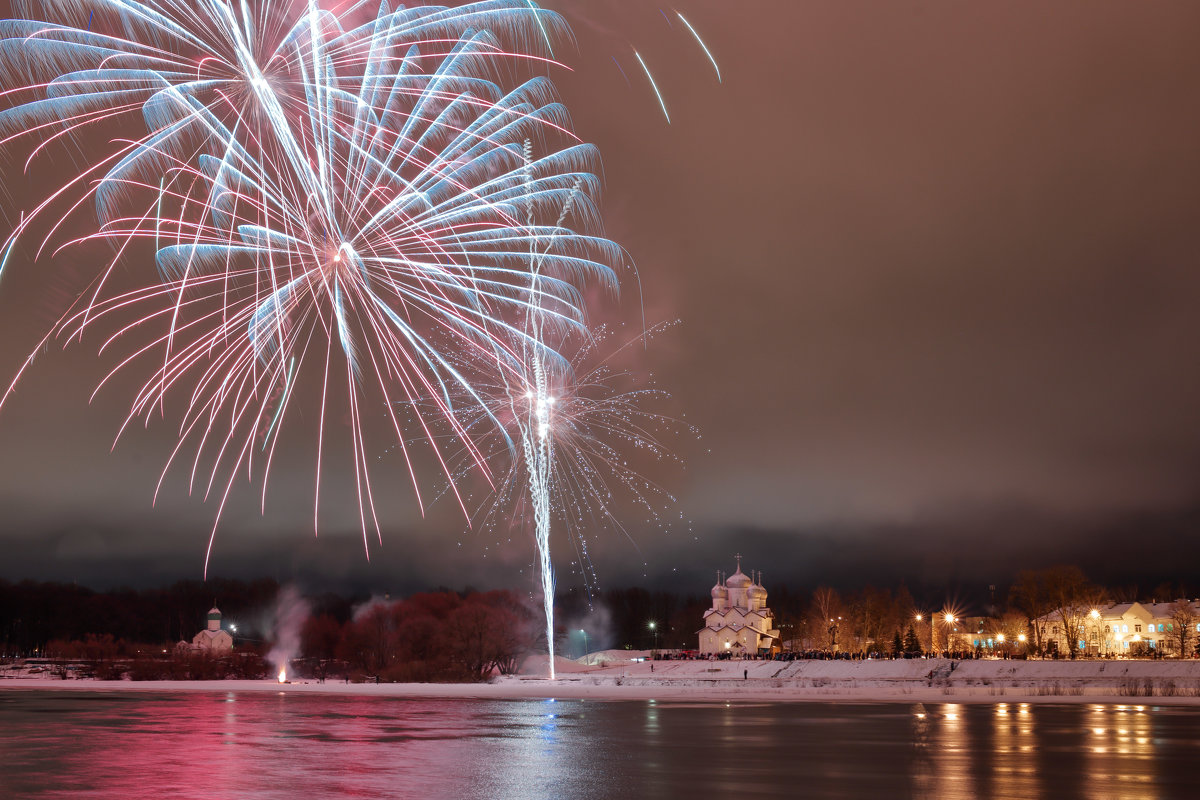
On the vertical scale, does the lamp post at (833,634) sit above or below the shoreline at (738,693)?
below

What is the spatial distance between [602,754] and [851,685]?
134 ft

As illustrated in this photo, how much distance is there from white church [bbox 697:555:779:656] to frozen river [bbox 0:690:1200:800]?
246ft

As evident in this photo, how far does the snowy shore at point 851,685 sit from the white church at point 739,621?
111 feet

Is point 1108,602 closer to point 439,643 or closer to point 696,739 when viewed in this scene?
point 439,643

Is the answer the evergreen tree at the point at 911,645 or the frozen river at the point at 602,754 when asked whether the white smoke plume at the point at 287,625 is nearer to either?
the evergreen tree at the point at 911,645

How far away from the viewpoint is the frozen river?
15867mm

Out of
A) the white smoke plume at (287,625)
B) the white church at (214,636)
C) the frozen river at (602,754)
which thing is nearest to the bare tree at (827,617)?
the white smoke plume at (287,625)

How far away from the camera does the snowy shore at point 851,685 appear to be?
47.1 m

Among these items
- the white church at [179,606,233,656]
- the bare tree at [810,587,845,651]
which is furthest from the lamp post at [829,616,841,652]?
the white church at [179,606,233,656]

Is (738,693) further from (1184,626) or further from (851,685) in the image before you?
(1184,626)

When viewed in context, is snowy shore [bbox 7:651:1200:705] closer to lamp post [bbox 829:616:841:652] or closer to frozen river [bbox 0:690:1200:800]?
frozen river [bbox 0:690:1200:800]

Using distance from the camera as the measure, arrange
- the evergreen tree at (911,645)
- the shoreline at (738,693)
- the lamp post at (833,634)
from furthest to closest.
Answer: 1. the lamp post at (833,634)
2. the evergreen tree at (911,645)
3. the shoreline at (738,693)

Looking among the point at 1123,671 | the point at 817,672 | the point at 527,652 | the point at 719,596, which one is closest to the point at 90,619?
the point at 527,652

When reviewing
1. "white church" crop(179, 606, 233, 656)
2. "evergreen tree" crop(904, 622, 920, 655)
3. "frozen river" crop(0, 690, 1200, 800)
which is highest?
"frozen river" crop(0, 690, 1200, 800)
